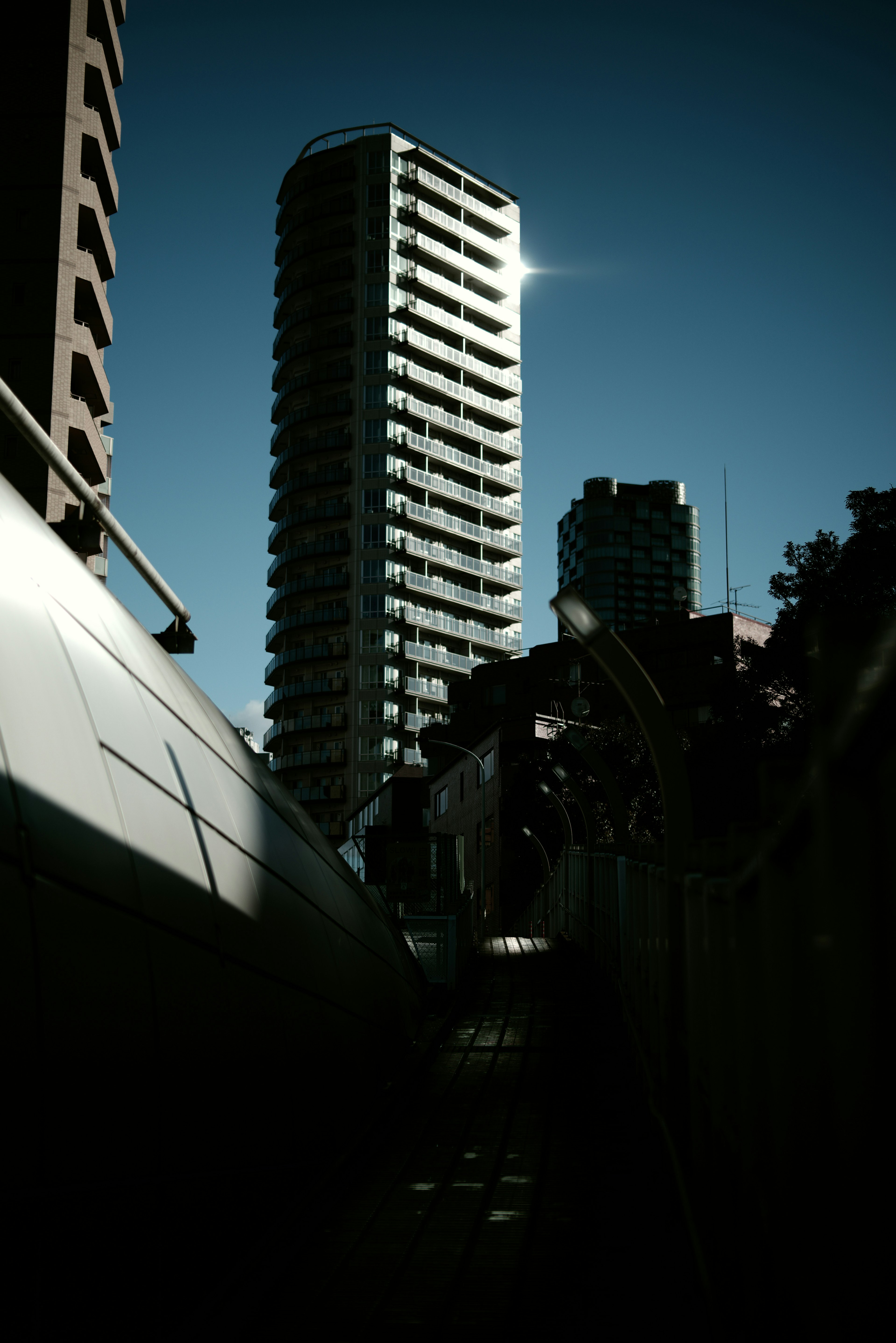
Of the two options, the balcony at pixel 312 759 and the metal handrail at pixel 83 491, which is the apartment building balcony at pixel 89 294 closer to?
the metal handrail at pixel 83 491

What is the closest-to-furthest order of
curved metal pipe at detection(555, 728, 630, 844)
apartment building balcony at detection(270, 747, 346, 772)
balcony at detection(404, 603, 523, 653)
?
curved metal pipe at detection(555, 728, 630, 844)
apartment building balcony at detection(270, 747, 346, 772)
balcony at detection(404, 603, 523, 653)

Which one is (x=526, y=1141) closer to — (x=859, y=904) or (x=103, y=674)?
(x=103, y=674)

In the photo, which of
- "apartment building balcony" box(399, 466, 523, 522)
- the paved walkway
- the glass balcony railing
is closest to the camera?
the paved walkway

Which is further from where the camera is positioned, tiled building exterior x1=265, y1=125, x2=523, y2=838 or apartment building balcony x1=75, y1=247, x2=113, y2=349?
tiled building exterior x1=265, y1=125, x2=523, y2=838

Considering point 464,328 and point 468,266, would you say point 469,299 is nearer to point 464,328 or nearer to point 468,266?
point 468,266

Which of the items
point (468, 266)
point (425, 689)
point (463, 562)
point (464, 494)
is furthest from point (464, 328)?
point (425, 689)

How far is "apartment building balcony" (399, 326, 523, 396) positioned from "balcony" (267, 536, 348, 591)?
18.9 metres

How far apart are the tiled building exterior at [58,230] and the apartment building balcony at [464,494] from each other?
55.5m

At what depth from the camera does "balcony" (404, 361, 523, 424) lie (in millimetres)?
104250

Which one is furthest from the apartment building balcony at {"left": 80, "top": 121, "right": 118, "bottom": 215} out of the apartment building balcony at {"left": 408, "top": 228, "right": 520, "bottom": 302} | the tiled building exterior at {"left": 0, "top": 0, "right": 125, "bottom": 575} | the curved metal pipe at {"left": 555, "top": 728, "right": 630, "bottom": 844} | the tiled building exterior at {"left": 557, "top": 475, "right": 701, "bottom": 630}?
the tiled building exterior at {"left": 557, "top": 475, "right": 701, "bottom": 630}

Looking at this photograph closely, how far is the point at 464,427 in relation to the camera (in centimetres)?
10694

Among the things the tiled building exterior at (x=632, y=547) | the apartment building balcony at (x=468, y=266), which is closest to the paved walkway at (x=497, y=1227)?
the apartment building balcony at (x=468, y=266)

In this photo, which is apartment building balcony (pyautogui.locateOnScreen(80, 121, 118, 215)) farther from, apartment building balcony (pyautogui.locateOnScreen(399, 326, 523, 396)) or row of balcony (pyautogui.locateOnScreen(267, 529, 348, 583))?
apartment building balcony (pyautogui.locateOnScreen(399, 326, 523, 396))

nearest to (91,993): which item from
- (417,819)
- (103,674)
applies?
(103,674)
